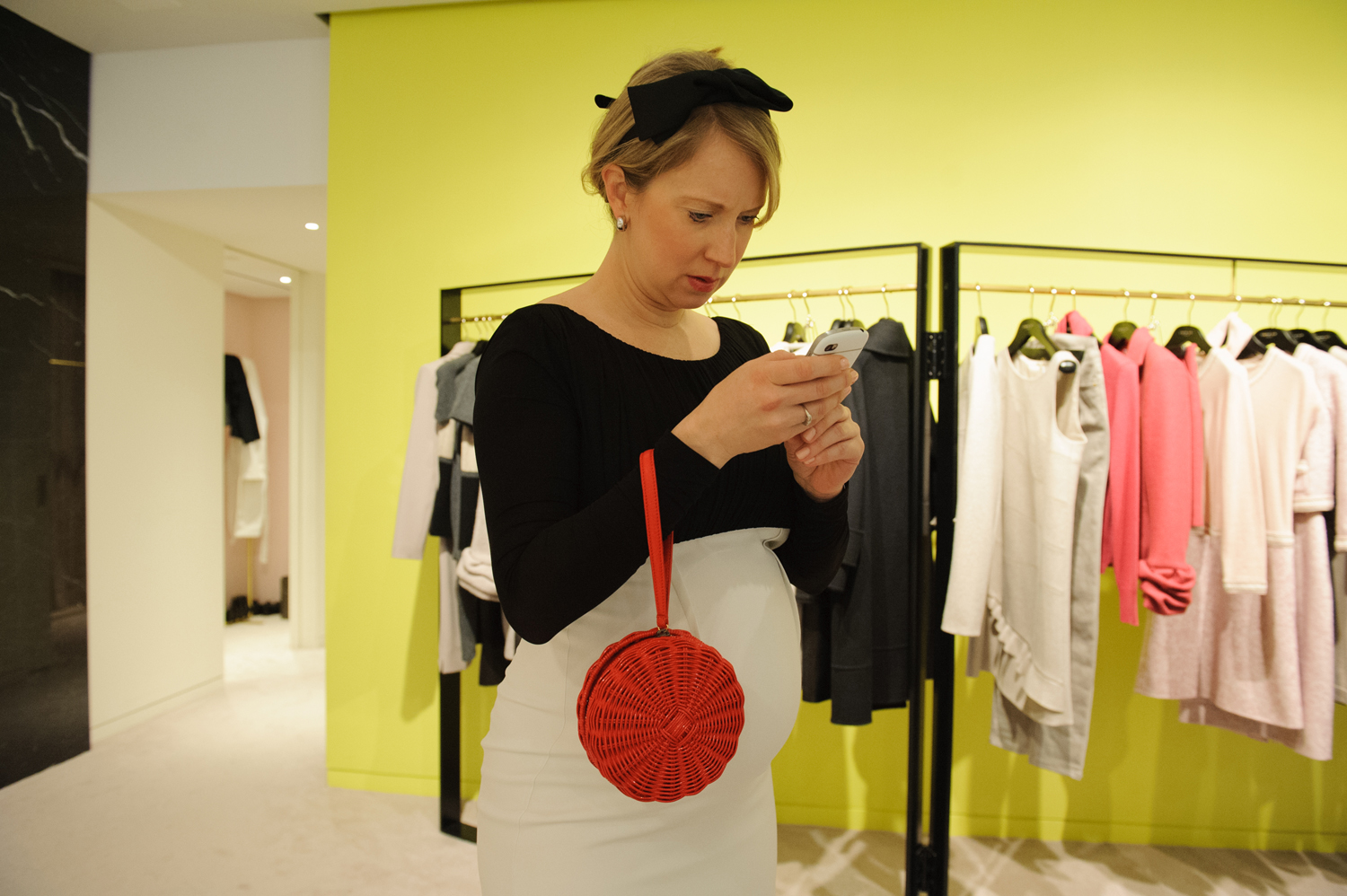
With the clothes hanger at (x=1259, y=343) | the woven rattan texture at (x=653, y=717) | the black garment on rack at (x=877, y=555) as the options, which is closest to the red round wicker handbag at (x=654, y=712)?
the woven rattan texture at (x=653, y=717)

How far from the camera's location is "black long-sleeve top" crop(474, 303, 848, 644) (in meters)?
0.60

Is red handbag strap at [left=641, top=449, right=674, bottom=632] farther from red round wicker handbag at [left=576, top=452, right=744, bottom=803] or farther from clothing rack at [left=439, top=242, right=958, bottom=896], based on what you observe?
clothing rack at [left=439, top=242, right=958, bottom=896]

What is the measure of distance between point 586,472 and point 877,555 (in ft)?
3.79

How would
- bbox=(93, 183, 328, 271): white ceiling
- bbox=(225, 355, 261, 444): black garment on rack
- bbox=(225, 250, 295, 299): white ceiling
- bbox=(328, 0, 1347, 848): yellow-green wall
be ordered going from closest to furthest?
bbox=(328, 0, 1347, 848): yellow-green wall < bbox=(93, 183, 328, 271): white ceiling < bbox=(225, 250, 295, 299): white ceiling < bbox=(225, 355, 261, 444): black garment on rack

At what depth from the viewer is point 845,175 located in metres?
2.39

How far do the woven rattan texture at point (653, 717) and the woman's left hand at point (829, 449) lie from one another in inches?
9.9

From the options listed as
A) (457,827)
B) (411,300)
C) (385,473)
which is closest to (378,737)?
(457,827)

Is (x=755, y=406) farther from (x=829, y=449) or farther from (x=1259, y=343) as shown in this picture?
(x=1259, y=343)

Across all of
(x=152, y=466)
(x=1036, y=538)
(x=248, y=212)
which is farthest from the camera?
(x=152, y=466)

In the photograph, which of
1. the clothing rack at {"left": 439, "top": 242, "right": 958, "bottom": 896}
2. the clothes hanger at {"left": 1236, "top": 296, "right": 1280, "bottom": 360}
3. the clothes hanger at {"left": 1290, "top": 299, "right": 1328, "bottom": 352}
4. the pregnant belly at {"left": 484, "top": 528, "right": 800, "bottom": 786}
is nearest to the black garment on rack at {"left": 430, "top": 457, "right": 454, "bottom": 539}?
the clothing rack at {"left": 439, "top": 242, "right": 958, "bottom": 896}

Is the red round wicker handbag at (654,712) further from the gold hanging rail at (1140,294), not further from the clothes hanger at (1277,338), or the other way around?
the clothes hanger at (1277,338)

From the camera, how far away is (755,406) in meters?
0.62

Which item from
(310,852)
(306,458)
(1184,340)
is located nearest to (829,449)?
(1184,340)

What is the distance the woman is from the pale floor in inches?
61.6
